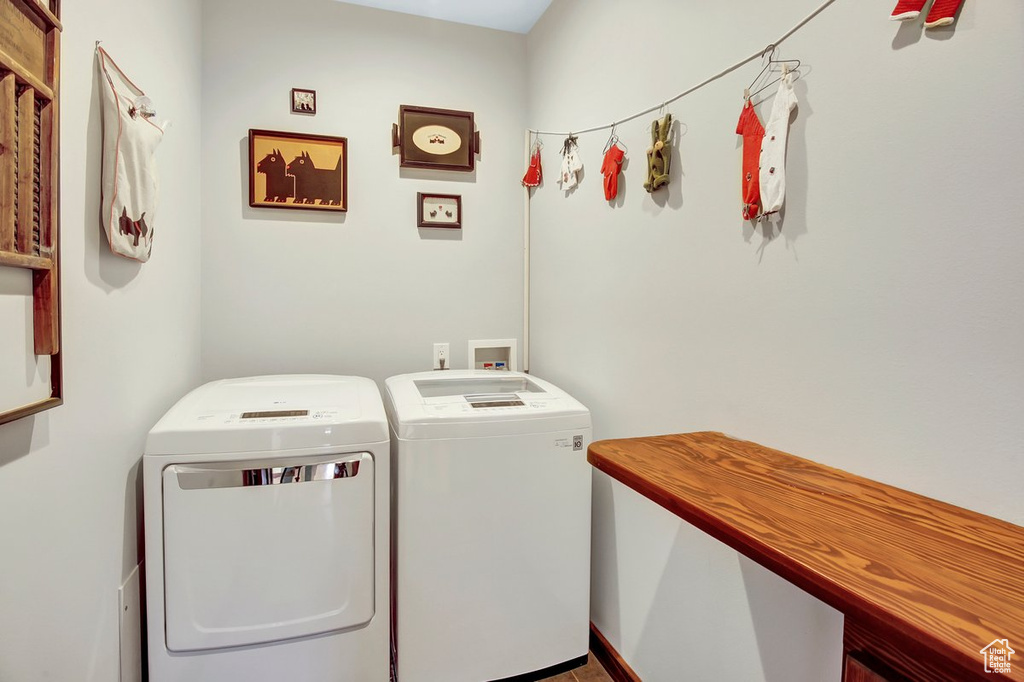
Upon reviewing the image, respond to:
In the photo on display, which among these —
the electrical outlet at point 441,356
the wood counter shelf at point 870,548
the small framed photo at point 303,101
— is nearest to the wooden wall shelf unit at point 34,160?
the wood counter shelf at point 870,548

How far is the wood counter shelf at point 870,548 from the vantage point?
48 cm

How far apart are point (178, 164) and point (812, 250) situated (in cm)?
201

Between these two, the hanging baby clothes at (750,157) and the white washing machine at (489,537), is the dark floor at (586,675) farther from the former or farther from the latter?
the hanging baby clothes at (750,157)

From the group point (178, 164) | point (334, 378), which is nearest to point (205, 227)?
point (178, 164)

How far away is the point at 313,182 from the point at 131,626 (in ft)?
5.60

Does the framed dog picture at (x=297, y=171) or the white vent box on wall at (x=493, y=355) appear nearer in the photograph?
the framed dog picture at (x=297, y=171)

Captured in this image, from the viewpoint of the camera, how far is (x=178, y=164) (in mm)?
1772

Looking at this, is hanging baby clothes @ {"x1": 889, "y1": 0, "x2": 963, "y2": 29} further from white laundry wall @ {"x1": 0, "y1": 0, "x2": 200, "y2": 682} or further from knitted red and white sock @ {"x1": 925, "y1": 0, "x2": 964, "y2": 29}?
white laundry wall @ {"x1": 0, "y1": 0, "x2": 200, "y2": 682}

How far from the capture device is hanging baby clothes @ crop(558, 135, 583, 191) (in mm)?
1988

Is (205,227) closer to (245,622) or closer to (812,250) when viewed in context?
(245,622)

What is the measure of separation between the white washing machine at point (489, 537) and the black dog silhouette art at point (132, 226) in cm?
87

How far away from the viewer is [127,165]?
1.28 m

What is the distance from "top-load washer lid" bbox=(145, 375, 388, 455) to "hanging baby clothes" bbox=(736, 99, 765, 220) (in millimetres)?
1176

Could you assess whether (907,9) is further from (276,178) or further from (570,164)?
(276,178)
